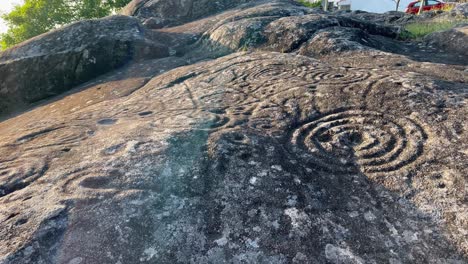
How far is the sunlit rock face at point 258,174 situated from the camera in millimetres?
1918

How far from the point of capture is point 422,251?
1.86 metres

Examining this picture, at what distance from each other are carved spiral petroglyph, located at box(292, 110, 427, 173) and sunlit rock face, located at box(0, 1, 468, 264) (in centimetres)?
1

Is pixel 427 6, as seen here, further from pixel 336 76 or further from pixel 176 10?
pixel 336 76

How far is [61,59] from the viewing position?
6871 millimetres

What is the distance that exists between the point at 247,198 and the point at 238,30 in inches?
208

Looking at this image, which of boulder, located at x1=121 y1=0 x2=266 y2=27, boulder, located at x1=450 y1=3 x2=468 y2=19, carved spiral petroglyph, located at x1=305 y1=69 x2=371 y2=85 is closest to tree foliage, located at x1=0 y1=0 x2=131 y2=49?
boulder, located at x1=121 y1=0 x2=266 y2=27

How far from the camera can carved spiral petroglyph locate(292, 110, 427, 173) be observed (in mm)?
2502

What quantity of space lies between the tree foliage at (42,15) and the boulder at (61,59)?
19.7 m

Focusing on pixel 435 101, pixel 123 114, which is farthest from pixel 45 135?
pixel 435 101

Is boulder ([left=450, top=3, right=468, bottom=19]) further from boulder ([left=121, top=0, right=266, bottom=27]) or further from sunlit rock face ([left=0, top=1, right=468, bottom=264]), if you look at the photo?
sunlit rock face ([left=0, top=1, right=468, bottom=264])

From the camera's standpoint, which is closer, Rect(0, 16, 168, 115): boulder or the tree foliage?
Rect(0, 16, 168, 115): boulder

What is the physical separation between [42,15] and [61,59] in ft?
72.0

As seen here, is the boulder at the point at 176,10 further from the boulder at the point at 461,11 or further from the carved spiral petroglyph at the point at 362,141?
the carved spiral petroglyph at the point at 362,141

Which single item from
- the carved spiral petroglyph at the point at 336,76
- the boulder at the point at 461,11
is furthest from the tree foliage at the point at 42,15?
the carved spiral petroglyph at the point at 336,76
